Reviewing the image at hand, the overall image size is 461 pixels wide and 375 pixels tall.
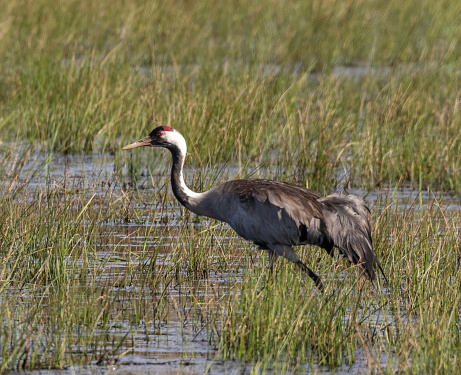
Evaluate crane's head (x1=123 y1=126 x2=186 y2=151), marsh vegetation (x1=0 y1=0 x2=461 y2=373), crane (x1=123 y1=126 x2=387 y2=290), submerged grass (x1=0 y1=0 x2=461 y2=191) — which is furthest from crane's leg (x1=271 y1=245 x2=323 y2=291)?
submerged grass (x1=0 y1=0 x2=461 y2=191)

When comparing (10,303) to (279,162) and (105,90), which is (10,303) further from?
(105,90)

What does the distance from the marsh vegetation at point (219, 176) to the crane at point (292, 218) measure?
0.83 ft

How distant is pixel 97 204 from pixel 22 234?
84.2 inches

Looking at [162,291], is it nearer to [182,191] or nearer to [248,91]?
[182,191]

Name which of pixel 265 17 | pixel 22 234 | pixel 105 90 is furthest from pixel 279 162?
pixel 265 17

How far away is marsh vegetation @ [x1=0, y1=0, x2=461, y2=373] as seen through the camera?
5215 mm

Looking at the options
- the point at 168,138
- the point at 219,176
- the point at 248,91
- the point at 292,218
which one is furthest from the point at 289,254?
the point at 248,91

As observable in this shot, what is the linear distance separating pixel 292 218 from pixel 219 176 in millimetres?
3151

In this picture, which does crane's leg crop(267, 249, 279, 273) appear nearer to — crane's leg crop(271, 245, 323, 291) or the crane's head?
crane's leg crop(271, 245, 323, 291)

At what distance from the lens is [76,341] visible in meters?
5.28

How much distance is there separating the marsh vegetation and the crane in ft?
0.83

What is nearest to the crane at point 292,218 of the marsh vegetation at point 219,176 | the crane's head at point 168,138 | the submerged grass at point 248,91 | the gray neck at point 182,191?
the gray neck at point 182,191

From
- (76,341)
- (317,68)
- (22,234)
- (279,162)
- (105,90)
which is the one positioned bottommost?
(76,341)

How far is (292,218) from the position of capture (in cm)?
660
